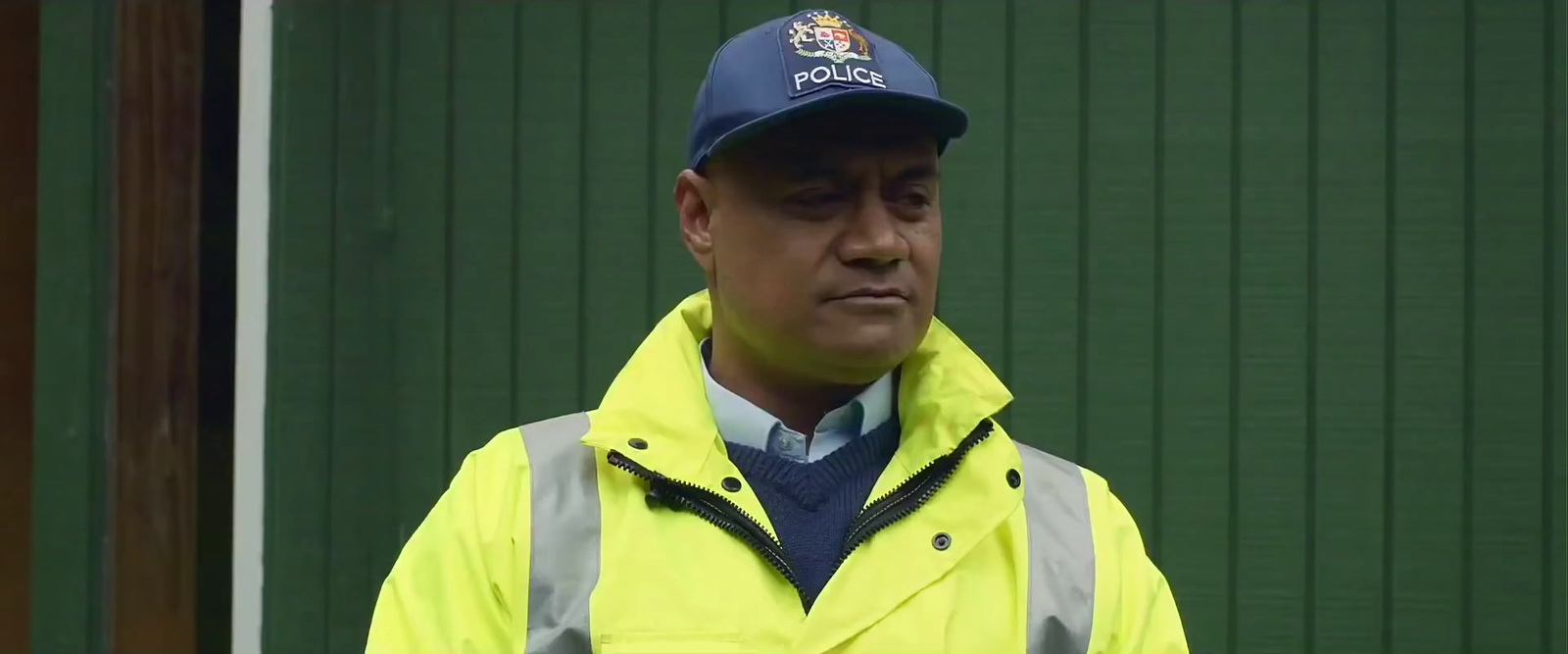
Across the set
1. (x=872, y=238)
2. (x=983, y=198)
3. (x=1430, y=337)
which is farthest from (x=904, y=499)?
(x=1430, y=337)

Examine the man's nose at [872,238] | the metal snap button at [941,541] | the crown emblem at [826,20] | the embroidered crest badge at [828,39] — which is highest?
the crown emblem at [826,20]

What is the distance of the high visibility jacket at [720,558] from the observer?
59.3 inches

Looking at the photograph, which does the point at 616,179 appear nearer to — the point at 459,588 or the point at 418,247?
the point at 418,247

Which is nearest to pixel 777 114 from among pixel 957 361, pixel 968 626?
pixel 957 361

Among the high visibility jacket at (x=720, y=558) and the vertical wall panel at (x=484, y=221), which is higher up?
the vertical wall panel at (x=484, y=221)

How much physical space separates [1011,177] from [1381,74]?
76 centimetres

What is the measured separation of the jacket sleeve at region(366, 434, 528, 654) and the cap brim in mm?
433

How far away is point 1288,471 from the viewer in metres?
3.12

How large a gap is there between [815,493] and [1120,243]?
1.71 meters

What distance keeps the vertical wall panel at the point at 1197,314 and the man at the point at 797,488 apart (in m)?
1.53

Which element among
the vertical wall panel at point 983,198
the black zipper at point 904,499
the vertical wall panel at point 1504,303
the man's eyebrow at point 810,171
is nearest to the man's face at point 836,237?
the man's eyebrow at point 810,171

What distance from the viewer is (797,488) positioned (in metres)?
1.61

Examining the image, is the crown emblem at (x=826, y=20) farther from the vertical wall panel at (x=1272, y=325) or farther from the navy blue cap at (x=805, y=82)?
the vertical wall panel at (x=1272, y=325)

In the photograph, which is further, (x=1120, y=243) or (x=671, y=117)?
(x=671, y=117)
